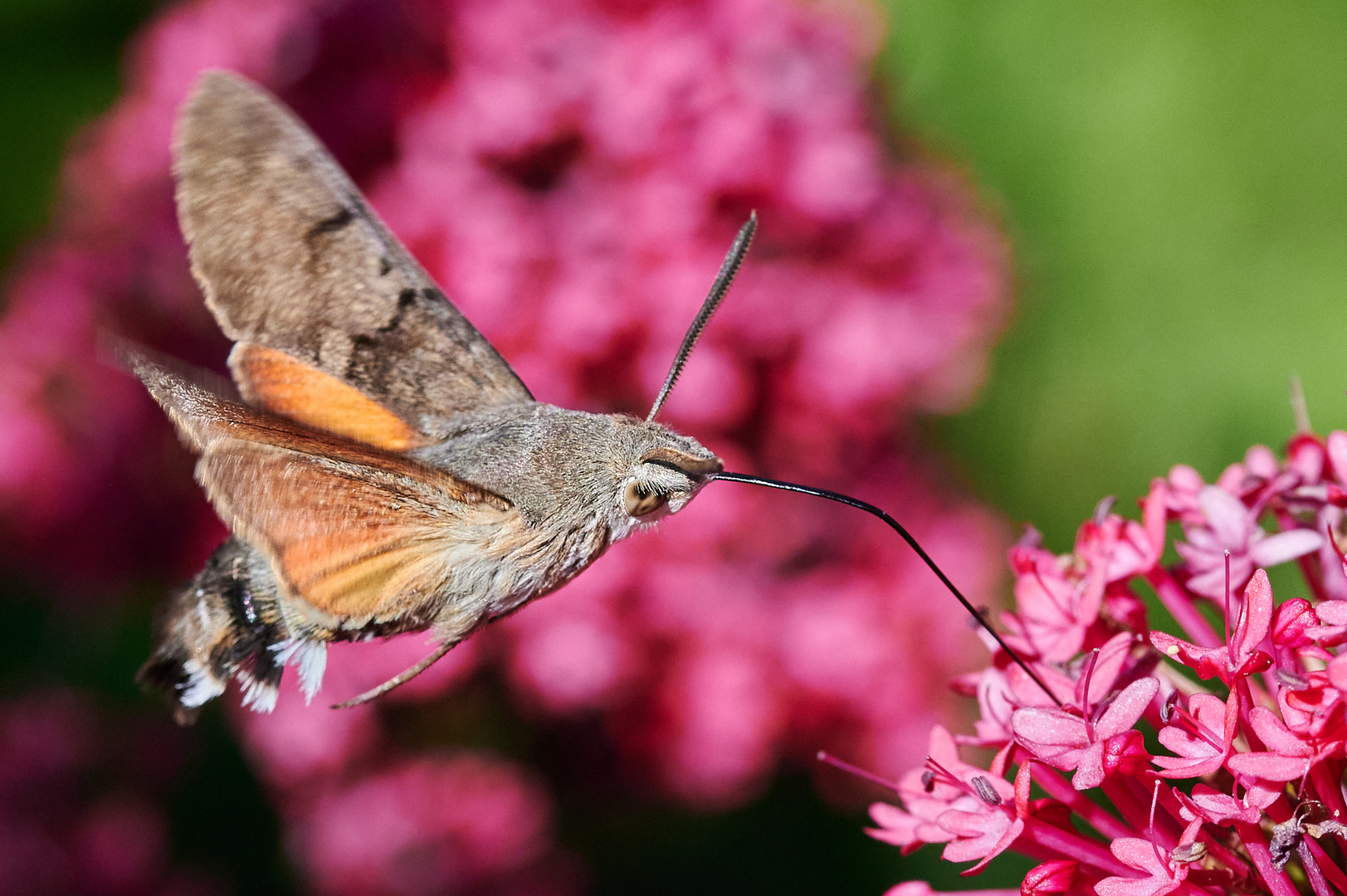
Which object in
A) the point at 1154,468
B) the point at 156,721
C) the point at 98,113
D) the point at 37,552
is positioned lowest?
the point at 156,721

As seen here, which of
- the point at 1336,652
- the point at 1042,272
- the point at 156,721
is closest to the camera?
the point at 1336,652

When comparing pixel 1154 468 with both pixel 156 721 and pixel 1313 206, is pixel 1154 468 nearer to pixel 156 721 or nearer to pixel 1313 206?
pixel 1313 206

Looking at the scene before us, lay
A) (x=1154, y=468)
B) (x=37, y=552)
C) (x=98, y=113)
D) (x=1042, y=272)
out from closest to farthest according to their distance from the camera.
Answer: (x=37, y=552)
(x=1154, y=468)
(x=1042, y=272)
(x=98, y=113)

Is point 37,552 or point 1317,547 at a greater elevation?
point 1317,547

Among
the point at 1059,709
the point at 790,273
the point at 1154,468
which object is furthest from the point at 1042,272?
the point at 1059,709

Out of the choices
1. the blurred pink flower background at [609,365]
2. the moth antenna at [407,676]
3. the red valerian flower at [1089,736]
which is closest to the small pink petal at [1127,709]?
the red valerian flower at [1089,736]

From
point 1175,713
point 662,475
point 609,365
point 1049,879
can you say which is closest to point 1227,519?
point 1175,713

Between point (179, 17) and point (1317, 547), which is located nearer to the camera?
point (1317, 547)
